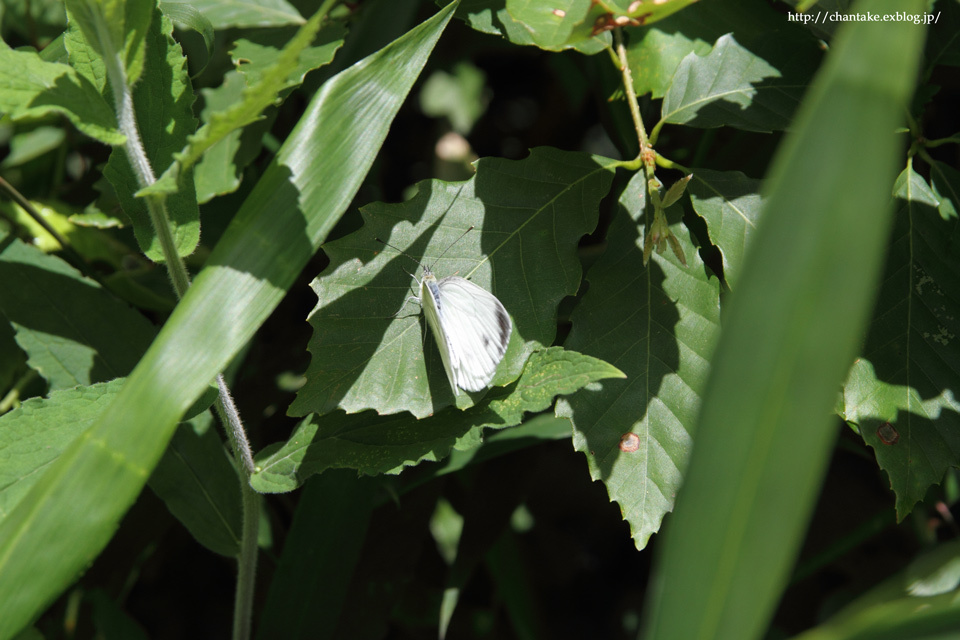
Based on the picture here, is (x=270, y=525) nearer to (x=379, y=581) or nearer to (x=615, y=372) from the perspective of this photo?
(x=379, y=581)

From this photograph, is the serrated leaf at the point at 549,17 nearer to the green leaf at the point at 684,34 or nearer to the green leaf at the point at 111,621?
the green leaf at the point at 684,34

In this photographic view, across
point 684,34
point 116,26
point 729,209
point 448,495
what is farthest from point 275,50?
point 448,495

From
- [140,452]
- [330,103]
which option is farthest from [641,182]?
[140,452]

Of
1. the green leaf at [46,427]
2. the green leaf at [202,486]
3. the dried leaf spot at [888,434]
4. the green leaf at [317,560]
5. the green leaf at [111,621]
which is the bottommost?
the green leaf at [111,621]

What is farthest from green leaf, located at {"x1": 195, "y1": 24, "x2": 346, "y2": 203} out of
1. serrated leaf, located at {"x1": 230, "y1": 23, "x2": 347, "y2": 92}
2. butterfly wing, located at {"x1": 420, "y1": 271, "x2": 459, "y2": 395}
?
butterfly wing, located at {"x1": 420, "y1": 271, "x2": 459, "y2": 395}

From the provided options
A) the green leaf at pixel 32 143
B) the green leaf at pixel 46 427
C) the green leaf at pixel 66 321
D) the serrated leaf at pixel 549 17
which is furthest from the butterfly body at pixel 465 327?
the green leaf at pixel 32 143
